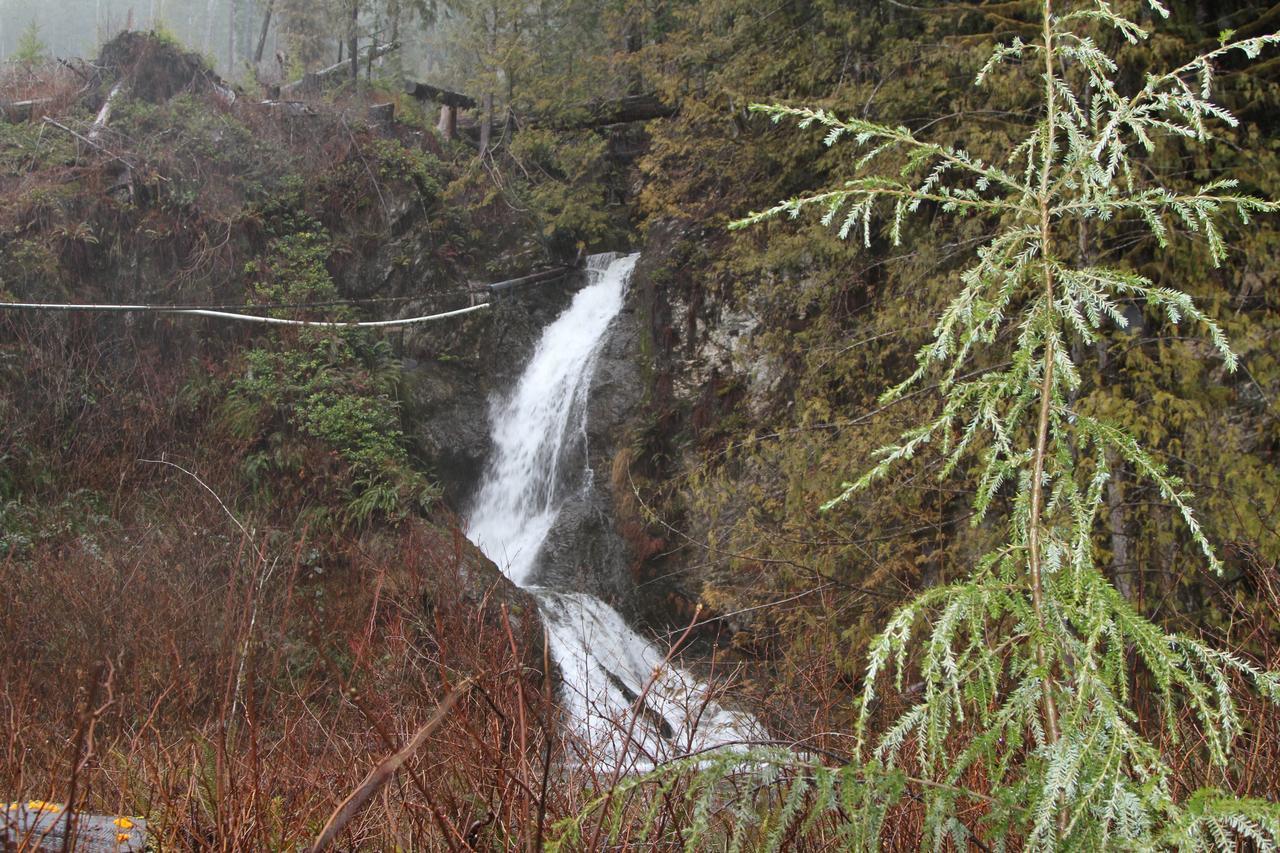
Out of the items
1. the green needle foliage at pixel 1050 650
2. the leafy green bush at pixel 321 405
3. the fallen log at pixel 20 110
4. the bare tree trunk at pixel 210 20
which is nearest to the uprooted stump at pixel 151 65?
the fallen log at pixel 20 110

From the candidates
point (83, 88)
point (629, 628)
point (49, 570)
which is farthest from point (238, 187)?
point (629, 628)

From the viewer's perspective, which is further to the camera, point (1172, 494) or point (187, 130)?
point (187, 130)

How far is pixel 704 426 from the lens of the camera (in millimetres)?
11070

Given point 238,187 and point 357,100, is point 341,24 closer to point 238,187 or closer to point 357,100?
point 357,100

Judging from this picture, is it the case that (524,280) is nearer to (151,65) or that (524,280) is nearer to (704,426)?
(704,426)

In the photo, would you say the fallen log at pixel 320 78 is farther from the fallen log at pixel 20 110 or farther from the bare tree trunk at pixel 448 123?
the fallen log at pixel 20 110

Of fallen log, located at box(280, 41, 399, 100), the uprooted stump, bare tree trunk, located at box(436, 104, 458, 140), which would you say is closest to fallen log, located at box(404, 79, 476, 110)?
bare tree trunk, located at box(436, 104, 458, 140)

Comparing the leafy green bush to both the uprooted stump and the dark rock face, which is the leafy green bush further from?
the uprooted stump

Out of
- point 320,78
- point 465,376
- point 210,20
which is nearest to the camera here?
point 465,376

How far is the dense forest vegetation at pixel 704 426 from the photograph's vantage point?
56.7 inches

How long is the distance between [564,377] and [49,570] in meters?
6.95

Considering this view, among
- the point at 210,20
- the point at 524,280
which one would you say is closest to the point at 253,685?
the point at 524,280

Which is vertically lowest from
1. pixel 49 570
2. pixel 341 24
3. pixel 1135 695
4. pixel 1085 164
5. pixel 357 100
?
pixel 49 570

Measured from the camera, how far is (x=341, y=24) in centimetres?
2206
